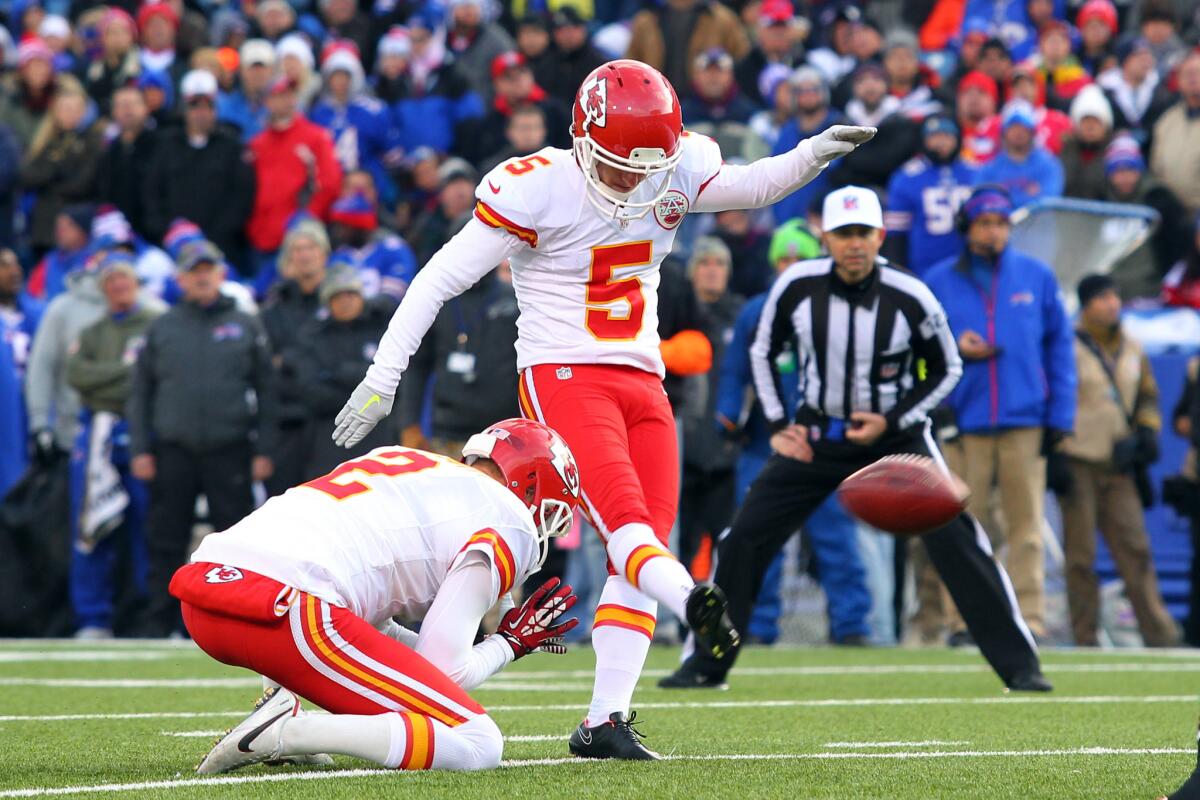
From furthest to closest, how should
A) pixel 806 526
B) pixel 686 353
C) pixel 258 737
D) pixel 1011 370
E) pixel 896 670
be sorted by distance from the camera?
1. pixel 806 526
2. pixel 1011 370
3. pixel 686 353
4. pixel 896 670
5. pixel 258 737

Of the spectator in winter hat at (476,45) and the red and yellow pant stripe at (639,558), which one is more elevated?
the spectator in winter hat at (476,45)

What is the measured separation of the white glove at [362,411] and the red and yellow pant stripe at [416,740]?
878 millimetres

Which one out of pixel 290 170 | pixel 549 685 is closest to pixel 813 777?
pixel 549 685

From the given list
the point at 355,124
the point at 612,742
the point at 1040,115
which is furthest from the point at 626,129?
the point at 355,124

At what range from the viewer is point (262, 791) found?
4.12m

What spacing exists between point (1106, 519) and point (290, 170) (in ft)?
19.2

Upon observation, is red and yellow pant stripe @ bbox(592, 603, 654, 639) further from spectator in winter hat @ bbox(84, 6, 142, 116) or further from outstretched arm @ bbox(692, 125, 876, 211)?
spectator in winter hat @ bbox(84, 6, 142, 116)

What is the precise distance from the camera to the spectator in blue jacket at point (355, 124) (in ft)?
45.4

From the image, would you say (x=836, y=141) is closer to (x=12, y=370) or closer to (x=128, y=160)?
(x=12, y=370)

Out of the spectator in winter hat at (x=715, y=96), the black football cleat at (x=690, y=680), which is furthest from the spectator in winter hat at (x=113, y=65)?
the black football cleat at (x=690, y=680)

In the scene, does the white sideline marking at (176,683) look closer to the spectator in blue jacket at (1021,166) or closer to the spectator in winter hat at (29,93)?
the spectator in blue jacket at (1021,166)

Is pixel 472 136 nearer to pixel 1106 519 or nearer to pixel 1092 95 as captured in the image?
pixel 1092 95

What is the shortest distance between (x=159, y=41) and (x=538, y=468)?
1073cm

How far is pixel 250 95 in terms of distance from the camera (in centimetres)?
1395
